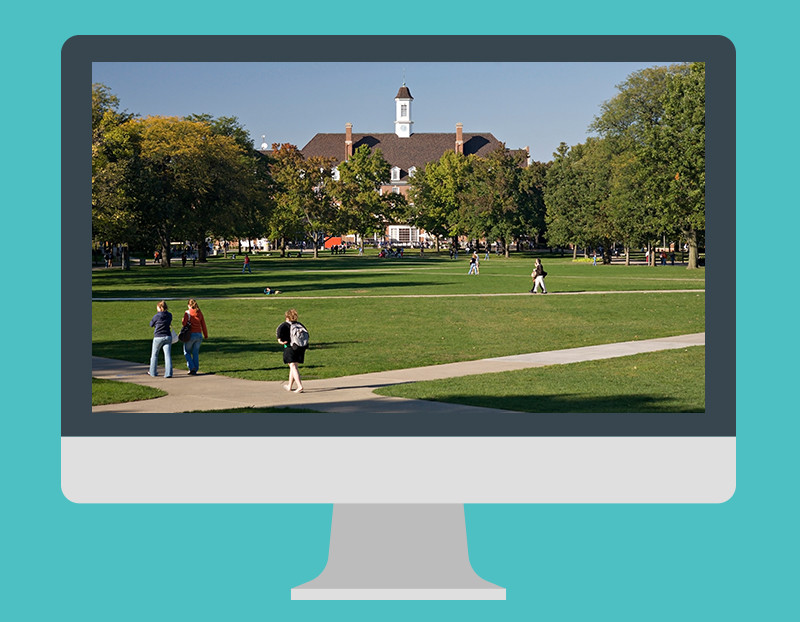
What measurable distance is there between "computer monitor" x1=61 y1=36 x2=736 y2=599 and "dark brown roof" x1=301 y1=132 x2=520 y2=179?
200 cm

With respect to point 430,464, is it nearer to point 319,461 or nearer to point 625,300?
point 319,461

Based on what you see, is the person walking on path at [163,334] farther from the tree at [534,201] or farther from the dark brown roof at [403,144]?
the tree at [534,201]

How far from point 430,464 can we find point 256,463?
122cm

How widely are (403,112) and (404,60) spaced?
1199mm

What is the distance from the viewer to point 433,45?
805 centimetres

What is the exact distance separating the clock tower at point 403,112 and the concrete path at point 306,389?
254 cm

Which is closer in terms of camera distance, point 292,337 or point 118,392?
point 118,392

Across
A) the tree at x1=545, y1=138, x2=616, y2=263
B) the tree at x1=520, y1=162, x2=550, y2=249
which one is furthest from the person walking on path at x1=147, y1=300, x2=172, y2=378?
the tree at x1=520, y1=162, x2=550, y2=249

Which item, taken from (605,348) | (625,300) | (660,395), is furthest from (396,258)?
(660,395)

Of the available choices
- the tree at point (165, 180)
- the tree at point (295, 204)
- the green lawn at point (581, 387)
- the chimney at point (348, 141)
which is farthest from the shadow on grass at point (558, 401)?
the tree at point (295, 204)

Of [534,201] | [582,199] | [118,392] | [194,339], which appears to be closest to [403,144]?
[118,392]

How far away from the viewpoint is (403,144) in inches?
423

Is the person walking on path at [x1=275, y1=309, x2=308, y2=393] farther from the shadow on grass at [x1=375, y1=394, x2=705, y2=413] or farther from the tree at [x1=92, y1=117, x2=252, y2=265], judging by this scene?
the tree at [x1=92, y1=117, x2=252, y2=265]

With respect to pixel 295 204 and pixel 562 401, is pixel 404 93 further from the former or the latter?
pixel 295 204
